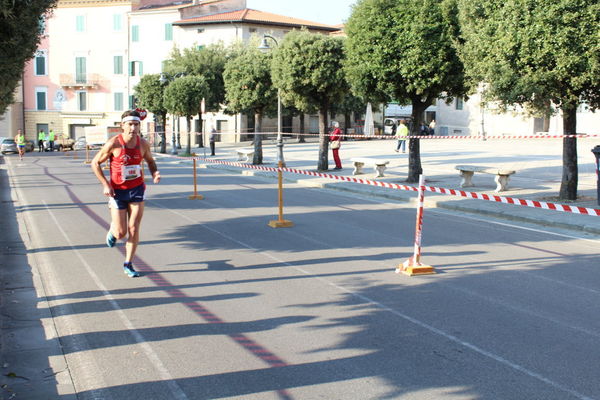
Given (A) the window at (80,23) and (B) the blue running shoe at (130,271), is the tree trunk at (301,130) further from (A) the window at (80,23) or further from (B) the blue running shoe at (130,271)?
(B) the blue running shoe at (130,271)

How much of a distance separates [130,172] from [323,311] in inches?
122

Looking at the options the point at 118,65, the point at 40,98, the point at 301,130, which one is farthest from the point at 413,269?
the point at 40,98

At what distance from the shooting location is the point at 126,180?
785 cm

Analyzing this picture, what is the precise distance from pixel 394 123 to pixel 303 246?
53.8 meters

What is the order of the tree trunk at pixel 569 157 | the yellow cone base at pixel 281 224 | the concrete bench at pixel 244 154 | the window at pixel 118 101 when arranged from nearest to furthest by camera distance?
the yellow cone base at pixel 281 224 < the tree trunk at pixel 569 157 < the concrete bench at pixel 244 154 < the window at pixel 118 101

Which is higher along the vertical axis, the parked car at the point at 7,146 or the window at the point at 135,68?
the window at the point at 135,68

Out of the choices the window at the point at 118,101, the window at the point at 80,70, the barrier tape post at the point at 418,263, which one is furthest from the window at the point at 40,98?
the barrier tape post at the point at 418,263

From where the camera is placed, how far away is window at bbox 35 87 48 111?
2557 inches

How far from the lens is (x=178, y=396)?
178 inches

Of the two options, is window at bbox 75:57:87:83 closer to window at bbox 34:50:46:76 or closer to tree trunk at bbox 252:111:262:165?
window at bbox 34:50:46:76

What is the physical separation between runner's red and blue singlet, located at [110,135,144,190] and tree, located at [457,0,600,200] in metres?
8.25

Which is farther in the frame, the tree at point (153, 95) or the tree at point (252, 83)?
the tree at point (153, 95)

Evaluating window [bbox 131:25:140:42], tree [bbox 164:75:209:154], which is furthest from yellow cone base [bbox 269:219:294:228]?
window [bbox 131:25:140:42]

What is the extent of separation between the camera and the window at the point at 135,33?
210 feet
